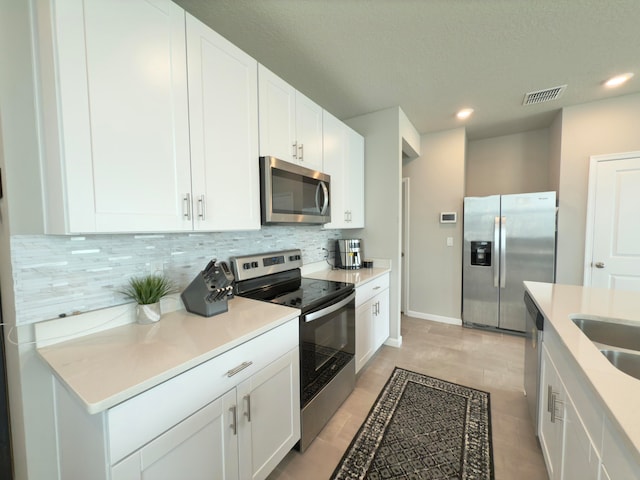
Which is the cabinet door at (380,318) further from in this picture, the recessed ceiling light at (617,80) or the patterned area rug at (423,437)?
the recessed ceiling light at (617,80)

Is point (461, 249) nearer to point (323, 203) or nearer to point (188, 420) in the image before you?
point (323, 203)

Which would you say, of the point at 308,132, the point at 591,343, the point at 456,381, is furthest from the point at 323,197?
the point at 456,381

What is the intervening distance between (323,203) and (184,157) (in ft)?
3.67

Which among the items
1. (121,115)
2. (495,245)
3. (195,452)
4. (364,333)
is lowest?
(364,333)

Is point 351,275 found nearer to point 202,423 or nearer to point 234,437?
point 234,437

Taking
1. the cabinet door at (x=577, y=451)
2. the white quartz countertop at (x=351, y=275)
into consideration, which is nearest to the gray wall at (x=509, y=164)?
the white quartz countertop at (x=351, y=275)

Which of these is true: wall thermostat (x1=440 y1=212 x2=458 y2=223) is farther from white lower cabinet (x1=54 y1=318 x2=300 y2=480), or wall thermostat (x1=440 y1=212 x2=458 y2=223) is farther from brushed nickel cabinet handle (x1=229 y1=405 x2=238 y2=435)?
brushed nickel cabinet handle (x1=229 y1=405 x2=238 y2=435)

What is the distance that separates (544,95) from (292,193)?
2.67 meters

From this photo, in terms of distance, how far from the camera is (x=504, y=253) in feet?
10.2

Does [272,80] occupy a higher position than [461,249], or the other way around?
[272,80]

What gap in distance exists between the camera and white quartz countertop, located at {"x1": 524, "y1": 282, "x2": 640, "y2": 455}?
63cm

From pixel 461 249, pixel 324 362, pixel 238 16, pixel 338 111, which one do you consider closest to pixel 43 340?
pixel 324 362

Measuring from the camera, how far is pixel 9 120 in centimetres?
97

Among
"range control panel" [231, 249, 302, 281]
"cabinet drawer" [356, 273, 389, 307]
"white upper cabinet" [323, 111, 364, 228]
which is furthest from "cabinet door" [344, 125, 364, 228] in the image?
"range control panel" [231, 249, 302, 281]
